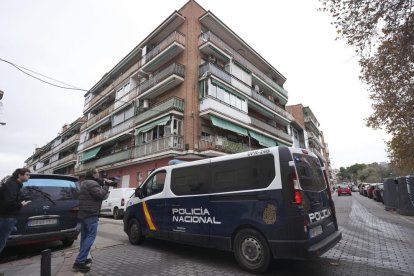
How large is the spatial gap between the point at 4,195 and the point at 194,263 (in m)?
3.74

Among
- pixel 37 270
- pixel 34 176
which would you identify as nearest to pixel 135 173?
pixel 34 176

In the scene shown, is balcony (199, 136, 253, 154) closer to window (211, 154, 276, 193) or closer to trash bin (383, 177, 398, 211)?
trash bin (383, 177, 398, 211)

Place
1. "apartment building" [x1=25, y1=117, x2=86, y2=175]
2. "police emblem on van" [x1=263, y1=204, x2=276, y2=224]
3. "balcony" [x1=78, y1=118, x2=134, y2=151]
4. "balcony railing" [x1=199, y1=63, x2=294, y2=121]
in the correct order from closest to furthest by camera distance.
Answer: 1. "police emblem on van" [x1=263, y1=204, x2=276, y2=224]
2. "balcony railing" [x1=199, y1=63, x2=294, y2=121]
3. "balcony" [x1=78, y1=118, x2=134, y2=151]
4. "apartment building" [x1=25, y1=117, x2=86, y2=175]

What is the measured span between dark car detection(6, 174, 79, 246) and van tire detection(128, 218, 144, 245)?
1386 mm

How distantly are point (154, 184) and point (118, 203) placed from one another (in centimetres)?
961

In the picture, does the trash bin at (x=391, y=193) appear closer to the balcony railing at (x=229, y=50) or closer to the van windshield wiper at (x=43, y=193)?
the balcony railing at (x=229, y=50)

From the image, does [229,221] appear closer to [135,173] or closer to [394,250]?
[394,250]

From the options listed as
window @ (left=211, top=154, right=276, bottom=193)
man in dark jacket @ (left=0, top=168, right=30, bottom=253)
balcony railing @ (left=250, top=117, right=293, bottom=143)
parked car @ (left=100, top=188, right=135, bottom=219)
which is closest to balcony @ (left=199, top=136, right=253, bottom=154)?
balcony railing @ (left=250, top=117, right=293, bottom=143)

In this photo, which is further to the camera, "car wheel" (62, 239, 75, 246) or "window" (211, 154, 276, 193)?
"car wheel" (62, 239, 75, 246)

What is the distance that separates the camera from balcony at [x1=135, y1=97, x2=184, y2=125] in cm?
1987

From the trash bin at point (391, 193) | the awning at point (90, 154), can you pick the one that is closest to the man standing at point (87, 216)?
the trash bin at point (391, 193)

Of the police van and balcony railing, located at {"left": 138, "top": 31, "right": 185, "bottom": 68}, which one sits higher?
balcony railing, located at {"left": 138, "top": 31, "right": 185, "bottom": 68}

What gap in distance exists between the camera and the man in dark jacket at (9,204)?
461cm

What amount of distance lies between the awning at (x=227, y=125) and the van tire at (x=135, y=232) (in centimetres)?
1299
